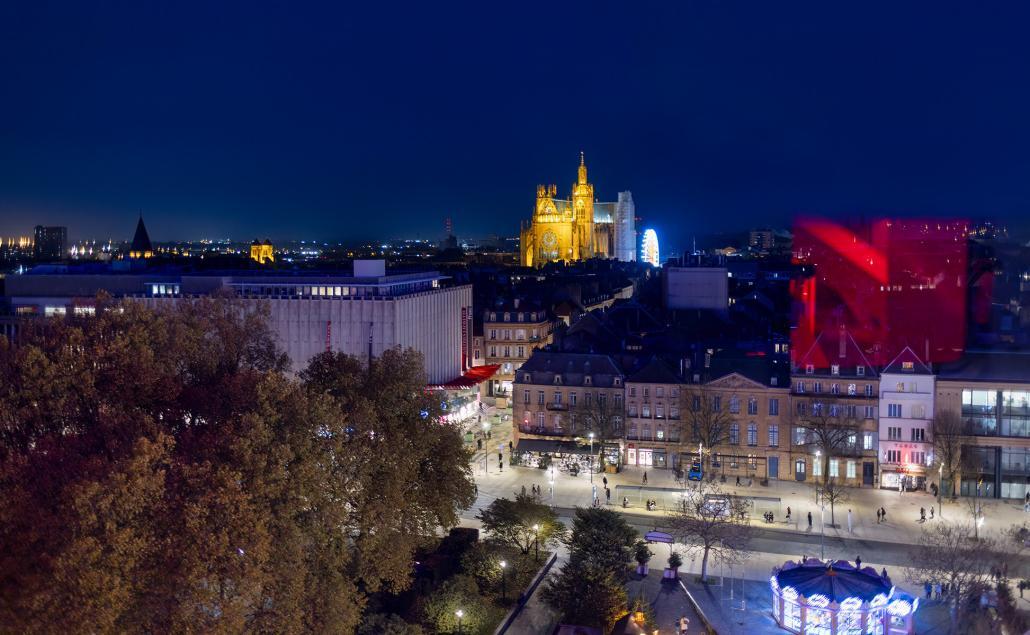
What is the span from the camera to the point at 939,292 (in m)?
65.9

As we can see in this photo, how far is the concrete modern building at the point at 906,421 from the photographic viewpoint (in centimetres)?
4028

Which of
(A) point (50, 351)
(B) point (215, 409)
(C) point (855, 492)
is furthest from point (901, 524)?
(A) point (50, 351)

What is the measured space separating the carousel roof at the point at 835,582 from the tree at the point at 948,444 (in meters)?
14.7

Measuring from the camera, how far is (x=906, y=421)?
4066 centimetres

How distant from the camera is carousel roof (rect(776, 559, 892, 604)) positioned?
2496 cm

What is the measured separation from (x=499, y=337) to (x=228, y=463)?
4979 cm

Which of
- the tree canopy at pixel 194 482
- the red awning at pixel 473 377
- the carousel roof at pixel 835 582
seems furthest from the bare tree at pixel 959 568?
the red awning at pixel 473 377

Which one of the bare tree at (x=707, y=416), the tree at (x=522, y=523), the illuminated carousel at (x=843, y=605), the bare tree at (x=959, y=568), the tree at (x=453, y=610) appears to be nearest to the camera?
the bare tree at (x=959, y=568)

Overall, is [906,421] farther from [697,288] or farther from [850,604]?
[697,288]

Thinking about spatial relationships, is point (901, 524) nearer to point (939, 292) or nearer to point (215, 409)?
point (215, 409)

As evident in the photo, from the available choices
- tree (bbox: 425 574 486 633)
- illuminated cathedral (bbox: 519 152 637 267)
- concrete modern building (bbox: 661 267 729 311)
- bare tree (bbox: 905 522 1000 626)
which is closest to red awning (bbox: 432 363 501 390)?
concrete modern building (bbox: 661 267 729 311)

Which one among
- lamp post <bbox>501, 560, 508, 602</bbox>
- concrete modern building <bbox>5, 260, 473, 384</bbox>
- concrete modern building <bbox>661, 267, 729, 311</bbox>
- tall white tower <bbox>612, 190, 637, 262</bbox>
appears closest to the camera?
lamp post <bbox>501, 560, 508, 602</bbox>

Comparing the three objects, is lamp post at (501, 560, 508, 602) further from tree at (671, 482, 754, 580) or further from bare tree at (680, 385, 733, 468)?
bare tree at (680, 385, 733, 468)

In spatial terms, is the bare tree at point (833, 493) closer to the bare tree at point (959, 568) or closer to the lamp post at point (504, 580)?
the bare tree at point (959, 568)
